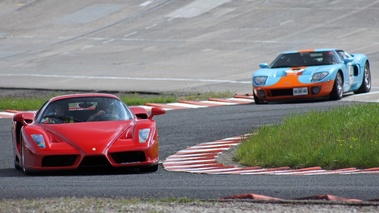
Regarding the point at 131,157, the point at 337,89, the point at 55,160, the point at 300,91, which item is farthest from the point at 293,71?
the point at 55,160

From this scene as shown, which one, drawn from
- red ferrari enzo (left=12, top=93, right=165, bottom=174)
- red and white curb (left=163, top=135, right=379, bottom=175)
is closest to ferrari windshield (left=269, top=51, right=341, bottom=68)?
red and white curb (left=163, top=135, right=379, bottom=175)

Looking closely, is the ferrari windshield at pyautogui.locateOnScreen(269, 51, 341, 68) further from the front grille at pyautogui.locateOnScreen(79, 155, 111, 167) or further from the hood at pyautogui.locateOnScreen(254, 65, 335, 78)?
the front grille at pyautogui.locateOnScreen(79, 155, 111, 167)

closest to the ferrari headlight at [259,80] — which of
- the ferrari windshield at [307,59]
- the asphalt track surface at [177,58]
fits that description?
the asphalt track surface at [177,58]

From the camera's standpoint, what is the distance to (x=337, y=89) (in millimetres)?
21859

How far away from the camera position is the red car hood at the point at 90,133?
11.9 m

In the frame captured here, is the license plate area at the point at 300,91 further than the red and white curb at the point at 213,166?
Yes

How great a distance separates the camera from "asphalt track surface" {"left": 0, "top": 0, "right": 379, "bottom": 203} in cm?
1006

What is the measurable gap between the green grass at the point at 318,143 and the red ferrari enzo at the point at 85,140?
1415mm

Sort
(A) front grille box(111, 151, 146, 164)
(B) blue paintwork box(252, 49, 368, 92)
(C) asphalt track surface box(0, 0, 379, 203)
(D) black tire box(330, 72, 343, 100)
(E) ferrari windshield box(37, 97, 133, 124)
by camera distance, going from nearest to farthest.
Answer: (C) asphalt track surface box(0, 0, 379, 203) < (A) front grille box(111, 151, 146, 164) < (E) ferrari windshield box(37, 97, 133, 124) < (B) blue paintwork box(252, 49, 368, 92) < (D) black tire box(330, 72, 343, 100)

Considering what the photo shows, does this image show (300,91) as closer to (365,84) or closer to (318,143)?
(365,84)

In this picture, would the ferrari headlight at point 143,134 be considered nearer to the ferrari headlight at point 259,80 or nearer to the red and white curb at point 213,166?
the red and white curb at point 213,166

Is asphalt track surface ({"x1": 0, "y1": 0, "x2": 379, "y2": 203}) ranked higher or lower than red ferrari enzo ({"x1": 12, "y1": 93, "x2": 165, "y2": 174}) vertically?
lower

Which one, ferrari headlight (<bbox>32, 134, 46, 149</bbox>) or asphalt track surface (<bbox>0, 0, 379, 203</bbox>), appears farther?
ferrari headlight (<bbox>32, 134, 46, 149</bbox>)

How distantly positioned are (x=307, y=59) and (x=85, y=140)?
11264mm
